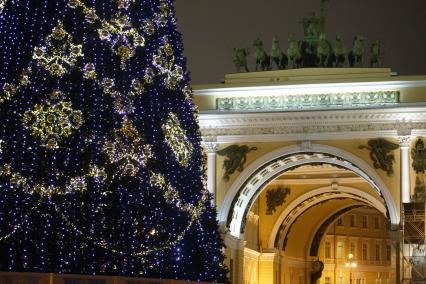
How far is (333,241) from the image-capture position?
44.4m

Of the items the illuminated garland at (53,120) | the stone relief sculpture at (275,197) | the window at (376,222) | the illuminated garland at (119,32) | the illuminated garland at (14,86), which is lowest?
the window at (376,222)

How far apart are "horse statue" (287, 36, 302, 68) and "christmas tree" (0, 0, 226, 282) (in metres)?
15.9

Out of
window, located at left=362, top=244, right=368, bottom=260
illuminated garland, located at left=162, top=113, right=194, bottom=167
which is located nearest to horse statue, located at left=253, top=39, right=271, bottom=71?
illuminated garland, located at left=162, top=113, right=194, bottom=167

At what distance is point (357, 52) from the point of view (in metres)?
27.9

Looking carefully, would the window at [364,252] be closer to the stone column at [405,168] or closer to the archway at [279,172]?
the archway at [279,172]

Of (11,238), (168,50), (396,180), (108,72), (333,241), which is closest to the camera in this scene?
(11,238)

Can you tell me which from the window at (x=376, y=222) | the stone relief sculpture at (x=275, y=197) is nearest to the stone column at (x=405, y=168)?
the stone relief sculpture at (x=275, y=197)

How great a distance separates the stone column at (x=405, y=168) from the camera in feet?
85.4

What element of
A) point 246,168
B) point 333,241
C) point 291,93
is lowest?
point 333,241

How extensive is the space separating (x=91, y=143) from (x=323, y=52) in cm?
1750

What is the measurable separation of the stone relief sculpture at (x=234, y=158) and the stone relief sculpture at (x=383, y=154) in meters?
3.46

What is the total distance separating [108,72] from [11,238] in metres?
2.37

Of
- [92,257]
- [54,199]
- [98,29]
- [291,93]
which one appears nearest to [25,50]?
[98,29]

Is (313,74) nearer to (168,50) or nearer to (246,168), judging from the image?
(246,168)
